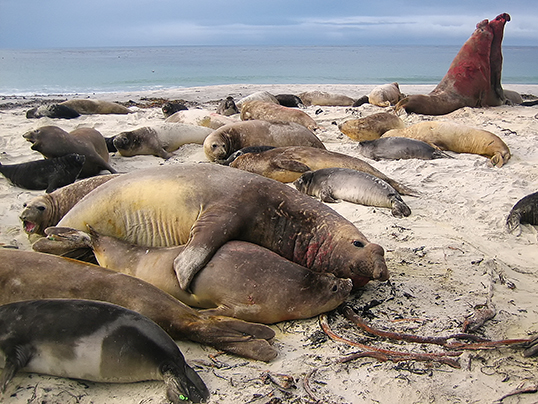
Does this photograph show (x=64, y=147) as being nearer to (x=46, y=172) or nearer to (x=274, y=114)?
(x=46, y=172)

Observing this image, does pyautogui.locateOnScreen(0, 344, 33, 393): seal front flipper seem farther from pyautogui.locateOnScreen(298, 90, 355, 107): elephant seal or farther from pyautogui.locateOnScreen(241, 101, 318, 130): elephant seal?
pyautogui.locateOnScreen(298, 90, 355, 107): elephant seal

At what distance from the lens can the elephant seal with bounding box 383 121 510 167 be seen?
285 inches

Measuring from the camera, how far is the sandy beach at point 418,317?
2287mm

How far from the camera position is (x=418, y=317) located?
306cm

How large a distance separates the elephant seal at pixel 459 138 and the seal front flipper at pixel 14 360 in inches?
251

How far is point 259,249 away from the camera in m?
3.27

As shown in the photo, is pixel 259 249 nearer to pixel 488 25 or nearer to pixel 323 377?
pixel 323 377

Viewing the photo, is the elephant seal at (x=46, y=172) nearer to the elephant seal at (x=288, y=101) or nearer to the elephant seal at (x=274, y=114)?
the elephant seal at (x=274, y=114)

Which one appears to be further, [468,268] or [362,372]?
[468,268]

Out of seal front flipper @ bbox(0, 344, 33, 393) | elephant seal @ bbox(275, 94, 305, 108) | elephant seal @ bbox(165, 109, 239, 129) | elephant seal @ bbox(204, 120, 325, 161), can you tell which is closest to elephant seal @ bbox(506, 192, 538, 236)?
elephant seal @ bbox(204, 120, 325, 161)

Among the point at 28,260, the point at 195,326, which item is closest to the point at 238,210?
the point at 195,326

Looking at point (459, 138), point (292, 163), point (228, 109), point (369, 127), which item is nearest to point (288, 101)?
point (228, 109)

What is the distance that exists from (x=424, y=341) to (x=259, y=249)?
1144 millimetres

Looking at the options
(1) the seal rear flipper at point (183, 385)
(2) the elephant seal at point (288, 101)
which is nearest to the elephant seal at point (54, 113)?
(2) the elephant seal at point (288, 101)
